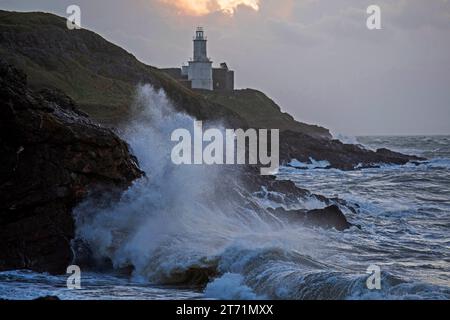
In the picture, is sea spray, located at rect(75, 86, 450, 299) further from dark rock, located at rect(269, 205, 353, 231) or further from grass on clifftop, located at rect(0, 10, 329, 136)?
grass on clifftop, located at rect(0, 10, 329, 136)

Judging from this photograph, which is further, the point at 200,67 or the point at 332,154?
the point at 200,67

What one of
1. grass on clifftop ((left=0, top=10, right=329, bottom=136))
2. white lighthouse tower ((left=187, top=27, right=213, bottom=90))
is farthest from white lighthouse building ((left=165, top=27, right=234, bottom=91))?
grass on clifftop ((left=0, top=10, right=329, bottom=136))

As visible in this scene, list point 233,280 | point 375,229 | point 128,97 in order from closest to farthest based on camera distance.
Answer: point 233,280
point 375,229
point 128,97

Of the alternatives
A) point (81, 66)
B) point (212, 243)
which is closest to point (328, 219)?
point (212, 243)

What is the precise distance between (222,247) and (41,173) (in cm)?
302

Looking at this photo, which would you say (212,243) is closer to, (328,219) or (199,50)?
(328,219)

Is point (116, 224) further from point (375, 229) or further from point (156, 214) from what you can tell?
point (375, 229)

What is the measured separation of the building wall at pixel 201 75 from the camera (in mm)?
69312

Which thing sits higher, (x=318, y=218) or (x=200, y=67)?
(x=200, y=67)

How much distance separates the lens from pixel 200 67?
229ft

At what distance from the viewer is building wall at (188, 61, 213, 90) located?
69.3 meters

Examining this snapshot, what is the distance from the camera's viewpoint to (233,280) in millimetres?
9242
